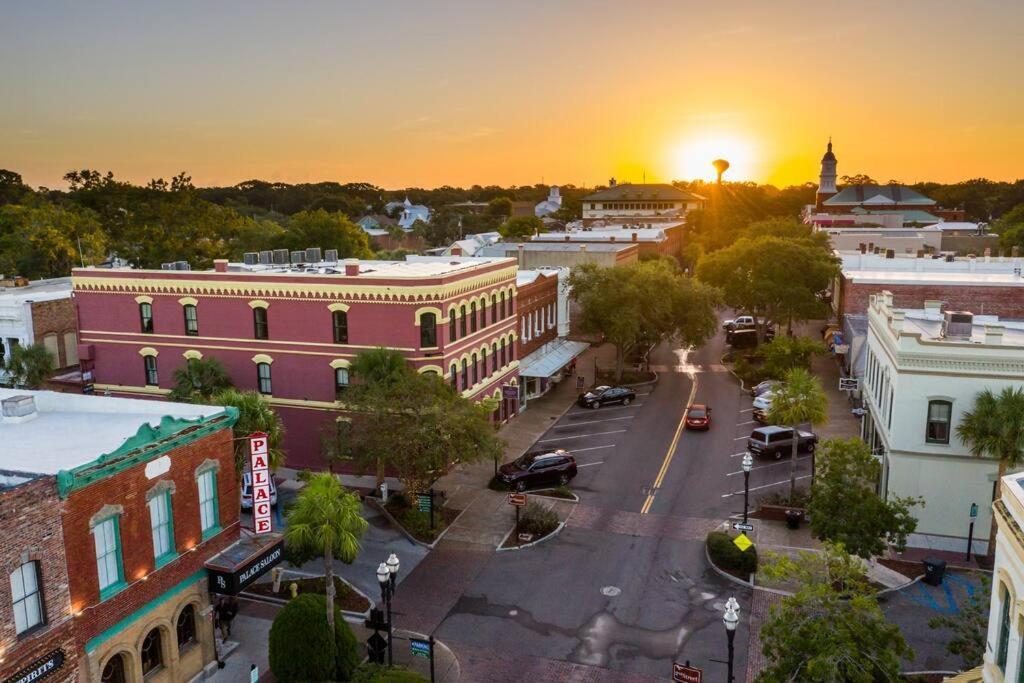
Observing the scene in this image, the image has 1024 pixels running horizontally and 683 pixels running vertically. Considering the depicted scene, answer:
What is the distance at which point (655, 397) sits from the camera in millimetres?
49969

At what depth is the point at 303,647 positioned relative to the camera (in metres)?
19.3

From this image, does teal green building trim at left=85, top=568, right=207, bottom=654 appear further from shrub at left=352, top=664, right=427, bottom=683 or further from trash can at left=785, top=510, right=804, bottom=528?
trash can at left=785, top=510, right=804, bottom=528

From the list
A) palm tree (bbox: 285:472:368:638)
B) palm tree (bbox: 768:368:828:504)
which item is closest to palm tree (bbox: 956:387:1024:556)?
palm tree (bbox: 768:368:828:504)

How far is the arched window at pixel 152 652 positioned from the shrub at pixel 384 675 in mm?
5071

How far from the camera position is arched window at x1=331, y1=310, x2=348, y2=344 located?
118 ft

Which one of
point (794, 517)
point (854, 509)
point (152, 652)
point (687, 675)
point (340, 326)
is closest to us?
point (687, 675)

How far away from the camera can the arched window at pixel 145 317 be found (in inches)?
1554

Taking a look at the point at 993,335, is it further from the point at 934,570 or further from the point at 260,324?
the point at 260,324

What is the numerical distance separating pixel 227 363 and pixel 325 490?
19.8 metres

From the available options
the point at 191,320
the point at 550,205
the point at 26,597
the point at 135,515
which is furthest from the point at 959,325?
the point at 550,205

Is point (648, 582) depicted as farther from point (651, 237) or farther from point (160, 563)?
point (651, 237)

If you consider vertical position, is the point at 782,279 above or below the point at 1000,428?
above

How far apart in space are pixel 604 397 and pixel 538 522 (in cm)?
1886

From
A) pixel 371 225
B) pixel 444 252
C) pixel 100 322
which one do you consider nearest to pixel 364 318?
pixel 100 322
